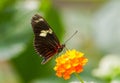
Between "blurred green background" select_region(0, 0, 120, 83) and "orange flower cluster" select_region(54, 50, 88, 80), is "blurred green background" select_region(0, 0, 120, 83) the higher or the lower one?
the lower one

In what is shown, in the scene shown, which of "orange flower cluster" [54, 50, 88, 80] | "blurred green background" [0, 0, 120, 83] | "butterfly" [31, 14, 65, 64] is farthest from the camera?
"blurred green background" [0, 0, 120, 83]

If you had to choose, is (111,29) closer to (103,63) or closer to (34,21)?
(103,63)

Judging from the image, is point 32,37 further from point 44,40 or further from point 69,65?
point 69,65

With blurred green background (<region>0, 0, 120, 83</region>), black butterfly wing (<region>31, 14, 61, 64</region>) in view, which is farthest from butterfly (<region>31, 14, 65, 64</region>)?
blurred green background (<region>0, 0, 120, 83</region>)

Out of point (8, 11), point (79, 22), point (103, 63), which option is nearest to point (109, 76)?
point (103, 63)

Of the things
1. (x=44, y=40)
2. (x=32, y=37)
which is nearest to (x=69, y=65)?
(x=44, y=40)

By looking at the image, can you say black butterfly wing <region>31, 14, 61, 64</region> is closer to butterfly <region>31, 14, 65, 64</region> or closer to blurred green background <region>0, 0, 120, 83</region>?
butterfly <region>31, 14, 65, 64</region>

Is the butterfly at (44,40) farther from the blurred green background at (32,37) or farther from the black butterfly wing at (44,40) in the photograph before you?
the blurred green background at (32,37)
